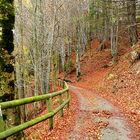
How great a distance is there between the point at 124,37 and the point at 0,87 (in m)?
42.5

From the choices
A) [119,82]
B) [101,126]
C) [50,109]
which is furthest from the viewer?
[119,82]

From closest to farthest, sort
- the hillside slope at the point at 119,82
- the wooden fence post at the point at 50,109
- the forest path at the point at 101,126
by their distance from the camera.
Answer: the forest path at the point at 101,126
the wooden fence post at the point at 50,109
the hillside slope at the point at 119,82

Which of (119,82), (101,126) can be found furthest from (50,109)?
(119,82)

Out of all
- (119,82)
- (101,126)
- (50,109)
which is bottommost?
(119,82)

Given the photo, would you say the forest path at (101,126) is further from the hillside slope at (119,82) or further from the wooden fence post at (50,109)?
the wooden fence post at (50,109)

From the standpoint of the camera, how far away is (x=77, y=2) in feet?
161

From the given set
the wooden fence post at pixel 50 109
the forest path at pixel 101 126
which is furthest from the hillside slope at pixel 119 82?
the wooden fence post at pixel 50 109

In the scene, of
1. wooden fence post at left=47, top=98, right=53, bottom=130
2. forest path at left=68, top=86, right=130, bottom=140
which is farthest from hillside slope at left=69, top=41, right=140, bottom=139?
wooden fence post at left=47, top=98, right=53, bottom=130

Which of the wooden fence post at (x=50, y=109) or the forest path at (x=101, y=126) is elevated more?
the wooden fence post at (x=50, y=109)

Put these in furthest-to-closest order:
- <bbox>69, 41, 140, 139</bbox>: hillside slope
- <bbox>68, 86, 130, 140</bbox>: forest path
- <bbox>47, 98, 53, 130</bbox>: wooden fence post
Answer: <bbox>69, 41, 140, 139</bbox>: hillside slope
<bbox>47, 98, 53, 130</bbox>: wooden fence post
<bbox>68, 86, 130, 140</bbox>: forest path

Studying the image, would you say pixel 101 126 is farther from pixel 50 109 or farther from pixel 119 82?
pixel 119 82

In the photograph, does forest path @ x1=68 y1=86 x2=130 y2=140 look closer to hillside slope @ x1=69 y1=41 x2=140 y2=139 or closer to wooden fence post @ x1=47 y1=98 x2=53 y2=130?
hillside slope @ x1=69 y1=41 x2=140 y2=139

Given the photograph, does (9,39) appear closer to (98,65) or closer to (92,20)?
(98,65)

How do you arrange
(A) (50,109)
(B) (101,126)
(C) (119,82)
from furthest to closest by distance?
(C) (119,82) < (B) (101,126) < (A) (50,109)
